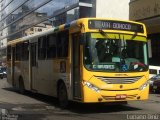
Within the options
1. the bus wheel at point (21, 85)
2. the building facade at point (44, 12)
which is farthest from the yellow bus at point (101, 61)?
the building facade at point (44, 12)

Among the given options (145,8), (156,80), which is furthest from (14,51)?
(145,8)

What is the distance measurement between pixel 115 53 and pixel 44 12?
64.1m

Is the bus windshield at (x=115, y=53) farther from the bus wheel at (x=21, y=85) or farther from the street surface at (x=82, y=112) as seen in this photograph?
the bus wheel at (x=21, y=85)

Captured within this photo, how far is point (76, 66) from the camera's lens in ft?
49.2

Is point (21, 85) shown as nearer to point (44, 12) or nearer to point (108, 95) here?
point (108, 95)

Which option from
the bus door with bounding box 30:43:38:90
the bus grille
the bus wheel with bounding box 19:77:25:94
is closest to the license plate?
the bus grille

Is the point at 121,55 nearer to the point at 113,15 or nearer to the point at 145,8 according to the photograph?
the point at 145,8

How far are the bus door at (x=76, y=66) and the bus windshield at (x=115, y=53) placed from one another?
560 millimetres

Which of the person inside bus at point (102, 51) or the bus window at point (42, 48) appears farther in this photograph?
the bus window at point (42, 48)

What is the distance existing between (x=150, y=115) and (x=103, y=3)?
137 ft

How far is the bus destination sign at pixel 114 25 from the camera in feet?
48.4

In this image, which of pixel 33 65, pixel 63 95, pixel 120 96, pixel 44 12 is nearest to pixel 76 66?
pixel 63 95

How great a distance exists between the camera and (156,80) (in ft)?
89.1

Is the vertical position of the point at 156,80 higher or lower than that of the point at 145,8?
lower
